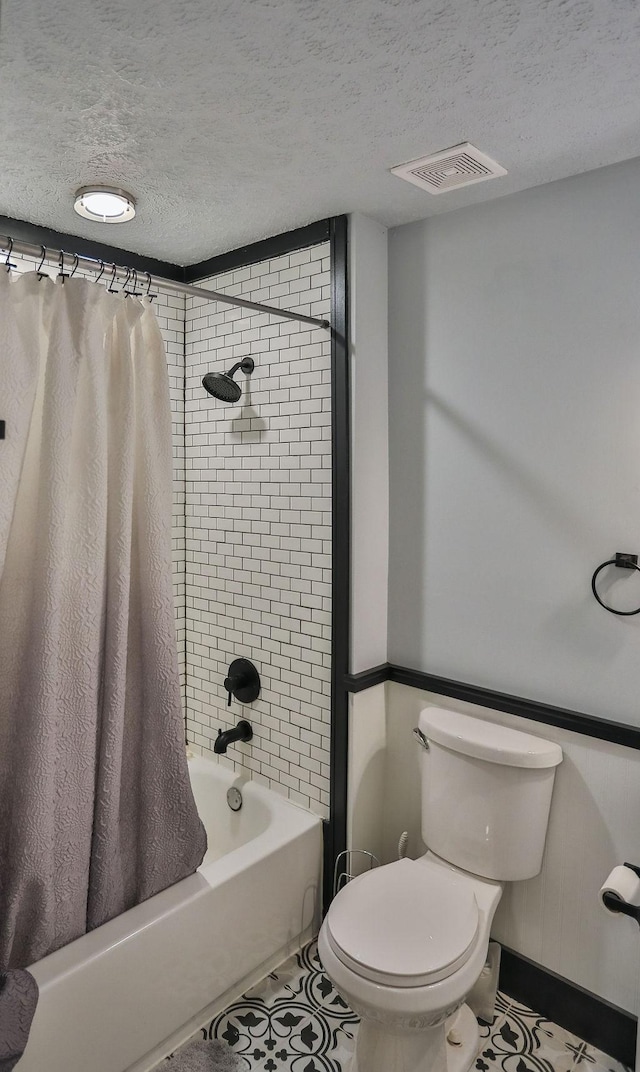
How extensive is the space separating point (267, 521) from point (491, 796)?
1195 millimetres

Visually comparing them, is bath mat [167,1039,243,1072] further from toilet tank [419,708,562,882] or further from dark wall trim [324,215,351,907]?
toilet tank [419,708,562,882]

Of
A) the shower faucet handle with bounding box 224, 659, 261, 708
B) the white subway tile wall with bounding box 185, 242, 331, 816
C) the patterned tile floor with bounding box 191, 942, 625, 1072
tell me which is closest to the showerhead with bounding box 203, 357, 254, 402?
the white subway tile wall with bounding box 185, 242, 331, 816

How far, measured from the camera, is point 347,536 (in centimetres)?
221

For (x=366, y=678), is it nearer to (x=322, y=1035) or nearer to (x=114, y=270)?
(x=322, y=1035)

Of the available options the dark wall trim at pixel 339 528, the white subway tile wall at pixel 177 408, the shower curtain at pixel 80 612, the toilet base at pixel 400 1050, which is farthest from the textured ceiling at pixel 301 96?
the toilet base at pixel 400 1050

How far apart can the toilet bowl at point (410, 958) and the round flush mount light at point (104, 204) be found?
82.9 inches

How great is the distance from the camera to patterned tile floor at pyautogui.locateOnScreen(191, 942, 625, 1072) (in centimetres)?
184

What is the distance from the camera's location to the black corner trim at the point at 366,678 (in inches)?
87.9

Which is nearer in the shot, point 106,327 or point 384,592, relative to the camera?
point 106,327

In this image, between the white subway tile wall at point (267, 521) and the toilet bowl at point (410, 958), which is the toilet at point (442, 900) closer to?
the toilet bowl at point (410, 958)

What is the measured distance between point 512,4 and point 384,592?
1.66 metres

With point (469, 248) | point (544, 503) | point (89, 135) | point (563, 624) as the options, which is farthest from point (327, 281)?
point (563, 624)

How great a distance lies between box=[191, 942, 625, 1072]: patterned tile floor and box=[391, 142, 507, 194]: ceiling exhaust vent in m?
2.45

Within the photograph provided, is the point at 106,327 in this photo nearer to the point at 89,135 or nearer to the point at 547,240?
the point at 89,135
